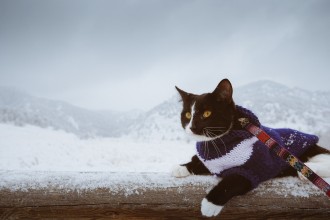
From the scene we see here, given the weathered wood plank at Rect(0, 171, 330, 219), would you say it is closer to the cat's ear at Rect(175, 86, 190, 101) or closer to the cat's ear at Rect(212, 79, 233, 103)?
the cat's ear at Rect(212, 79, 233, 103)

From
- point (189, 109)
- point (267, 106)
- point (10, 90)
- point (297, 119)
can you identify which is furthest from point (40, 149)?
point (10, 90)

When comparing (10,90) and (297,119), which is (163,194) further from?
(10,90)

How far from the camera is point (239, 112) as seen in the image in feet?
6.78

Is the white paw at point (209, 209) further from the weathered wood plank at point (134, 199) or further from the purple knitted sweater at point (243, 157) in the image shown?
the purple knitted sweater at point (243, 157)

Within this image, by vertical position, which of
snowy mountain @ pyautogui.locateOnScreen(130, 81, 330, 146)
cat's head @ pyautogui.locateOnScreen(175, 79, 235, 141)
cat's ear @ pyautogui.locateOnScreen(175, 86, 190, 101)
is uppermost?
snowy mountain @ pyautogui.locateOnScreen(130, 81, 330, 146)

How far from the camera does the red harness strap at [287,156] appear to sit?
1.39 m

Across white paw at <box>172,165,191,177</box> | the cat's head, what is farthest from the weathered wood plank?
the cat's head

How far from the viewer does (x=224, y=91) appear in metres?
2.04

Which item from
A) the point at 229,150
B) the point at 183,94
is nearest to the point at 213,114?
the point at 229,150

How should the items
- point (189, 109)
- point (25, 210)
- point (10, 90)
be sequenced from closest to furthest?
point (25, 210) → point (189, 109) → point (10, 90)

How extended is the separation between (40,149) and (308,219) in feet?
33.4

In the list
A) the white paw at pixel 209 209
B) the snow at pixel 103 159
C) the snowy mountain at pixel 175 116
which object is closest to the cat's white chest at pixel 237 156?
the snow at pixel 103 159

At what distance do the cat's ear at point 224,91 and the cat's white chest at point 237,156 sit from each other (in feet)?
1.25

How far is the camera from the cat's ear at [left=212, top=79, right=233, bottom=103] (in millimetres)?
2002
